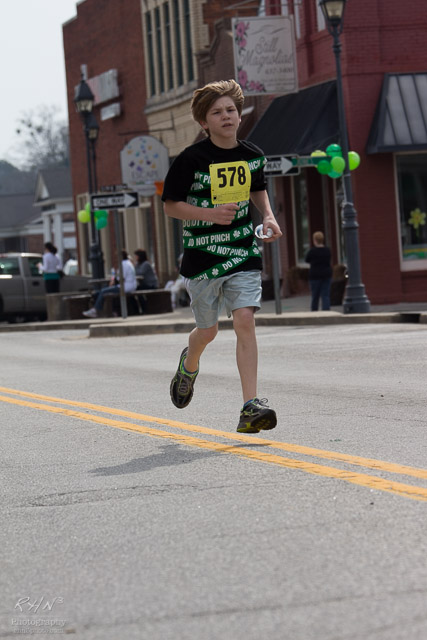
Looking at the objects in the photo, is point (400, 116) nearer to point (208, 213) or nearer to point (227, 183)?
point (227, 183)

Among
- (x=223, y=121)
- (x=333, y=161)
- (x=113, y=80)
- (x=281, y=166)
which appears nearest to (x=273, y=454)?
(x=223, y=121)

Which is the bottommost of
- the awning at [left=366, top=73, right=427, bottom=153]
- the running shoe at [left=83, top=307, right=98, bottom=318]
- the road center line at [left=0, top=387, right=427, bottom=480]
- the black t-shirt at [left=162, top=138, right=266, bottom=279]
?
the running shoe at [left=83, top=307, right=98, bottom=318]

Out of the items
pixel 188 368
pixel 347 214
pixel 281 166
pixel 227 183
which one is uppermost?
pixel 281 166

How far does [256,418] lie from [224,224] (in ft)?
3.60

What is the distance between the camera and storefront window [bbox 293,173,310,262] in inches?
1202

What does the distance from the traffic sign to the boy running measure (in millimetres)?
14288

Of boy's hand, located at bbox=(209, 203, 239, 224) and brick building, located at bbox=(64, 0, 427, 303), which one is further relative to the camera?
brick building, located at bbox=(64, 0, 427, 303)

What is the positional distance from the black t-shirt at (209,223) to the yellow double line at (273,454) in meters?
0.99

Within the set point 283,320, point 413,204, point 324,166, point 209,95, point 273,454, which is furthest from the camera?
point 413,204

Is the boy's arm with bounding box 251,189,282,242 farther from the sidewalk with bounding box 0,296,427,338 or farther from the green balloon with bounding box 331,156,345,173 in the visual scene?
the green balloon with bounding box 331,156,345,173

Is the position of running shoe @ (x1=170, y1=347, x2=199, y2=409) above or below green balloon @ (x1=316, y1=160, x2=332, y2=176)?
below

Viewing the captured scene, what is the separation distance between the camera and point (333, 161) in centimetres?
2272

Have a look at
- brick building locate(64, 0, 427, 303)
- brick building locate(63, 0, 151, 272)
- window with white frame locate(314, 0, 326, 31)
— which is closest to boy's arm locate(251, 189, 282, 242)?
brick building locate(64, 0, 427, 303)

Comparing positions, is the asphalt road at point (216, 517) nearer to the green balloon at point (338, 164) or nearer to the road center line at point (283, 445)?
the road center line at point (283, 445)
